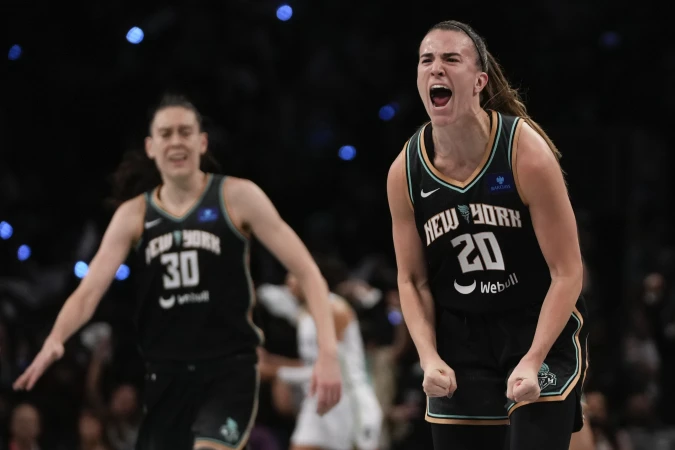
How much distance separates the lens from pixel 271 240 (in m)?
5.32

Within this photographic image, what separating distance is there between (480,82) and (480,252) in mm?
601

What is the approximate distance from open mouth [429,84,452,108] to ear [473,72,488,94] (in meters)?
0.13

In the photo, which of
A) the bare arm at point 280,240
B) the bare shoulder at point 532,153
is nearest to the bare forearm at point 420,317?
the bare shoulder at point 532,153

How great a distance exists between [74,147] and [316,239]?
2.53 metres

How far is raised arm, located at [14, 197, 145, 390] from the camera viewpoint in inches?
204

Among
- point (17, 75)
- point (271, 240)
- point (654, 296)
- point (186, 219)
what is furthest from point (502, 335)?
point (17, 75)

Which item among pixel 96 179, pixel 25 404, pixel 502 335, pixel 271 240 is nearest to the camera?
pixel 502 335

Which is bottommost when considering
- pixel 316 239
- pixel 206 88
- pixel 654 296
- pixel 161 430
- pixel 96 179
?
pixel 161 430

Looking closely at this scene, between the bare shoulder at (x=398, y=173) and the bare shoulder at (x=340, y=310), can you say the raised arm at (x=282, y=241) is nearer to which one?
the bare shoulder at (x=398, y=173)

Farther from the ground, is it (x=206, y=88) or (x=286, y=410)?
(x=206, y=88)

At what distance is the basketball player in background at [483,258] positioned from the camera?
374cm

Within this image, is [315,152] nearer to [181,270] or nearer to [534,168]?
[181,270]

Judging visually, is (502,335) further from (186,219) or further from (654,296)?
(654,296)

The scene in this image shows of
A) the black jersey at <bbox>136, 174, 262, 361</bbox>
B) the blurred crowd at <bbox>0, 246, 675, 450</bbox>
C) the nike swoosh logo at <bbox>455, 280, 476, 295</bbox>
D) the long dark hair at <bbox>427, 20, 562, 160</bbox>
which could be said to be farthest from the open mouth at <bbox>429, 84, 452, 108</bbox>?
the blurred crowd at <bbox>0, 246, 675, 450</bbox>
